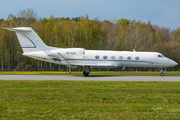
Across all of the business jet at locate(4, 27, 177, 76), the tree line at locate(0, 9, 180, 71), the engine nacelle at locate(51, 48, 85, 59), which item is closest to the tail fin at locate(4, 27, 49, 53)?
the business jet at locate(4, 27, 177, 76)

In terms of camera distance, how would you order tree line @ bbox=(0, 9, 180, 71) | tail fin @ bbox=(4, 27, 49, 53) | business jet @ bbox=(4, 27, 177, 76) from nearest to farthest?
business jet @ bbox=(4, 27, 177, 76) → tail fin @ bbox=(4, 27, 49, 53) → tree line @ bbox=(0, 9, 180, 71)

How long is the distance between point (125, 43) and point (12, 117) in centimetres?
5073

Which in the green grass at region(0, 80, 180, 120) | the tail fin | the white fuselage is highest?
the tail fin

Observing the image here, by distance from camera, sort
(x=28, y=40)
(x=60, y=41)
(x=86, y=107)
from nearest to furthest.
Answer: (x=86, y=107) < (x=28, y=40) < (x=60, y=41)

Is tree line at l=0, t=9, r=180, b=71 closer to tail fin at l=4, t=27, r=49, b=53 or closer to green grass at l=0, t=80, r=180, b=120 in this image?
tail fin at l=4, t=27, r=49, b=53

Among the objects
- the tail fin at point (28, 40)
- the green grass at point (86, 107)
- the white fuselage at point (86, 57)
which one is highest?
the tail fin at point (28, 40)

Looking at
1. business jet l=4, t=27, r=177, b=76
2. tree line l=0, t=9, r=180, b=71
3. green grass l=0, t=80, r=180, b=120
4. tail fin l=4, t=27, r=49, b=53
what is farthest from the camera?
tree line l=0, t=9, r=180, b=71

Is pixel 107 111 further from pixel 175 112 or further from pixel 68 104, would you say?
pixel 175 112

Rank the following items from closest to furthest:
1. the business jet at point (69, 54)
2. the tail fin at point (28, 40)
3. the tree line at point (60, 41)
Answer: the business jet at point (69, 54)
the tail fin at point (28, 40)
the tree line at point (60, 41)

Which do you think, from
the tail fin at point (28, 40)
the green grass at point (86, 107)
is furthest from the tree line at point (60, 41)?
the green grass at point (86, 107)

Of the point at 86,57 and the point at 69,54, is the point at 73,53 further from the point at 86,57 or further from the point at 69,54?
the point at 86,57

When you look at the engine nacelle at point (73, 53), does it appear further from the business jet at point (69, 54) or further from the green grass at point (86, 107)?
the green grass at point (86, 107)

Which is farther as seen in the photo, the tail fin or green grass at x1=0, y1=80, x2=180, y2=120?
the tail fin

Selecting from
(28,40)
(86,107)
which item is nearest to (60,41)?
(28,40)
